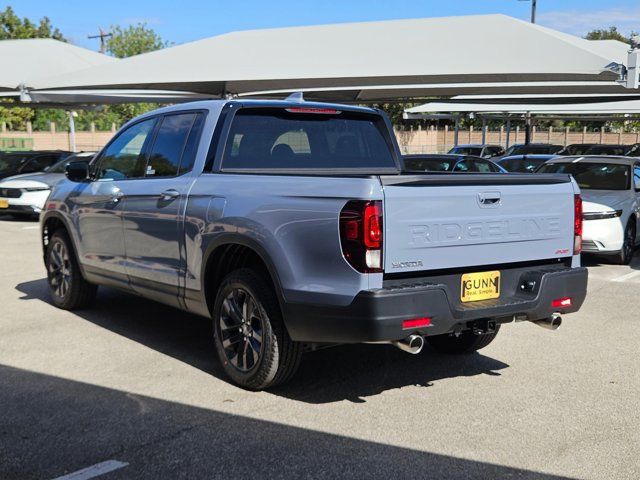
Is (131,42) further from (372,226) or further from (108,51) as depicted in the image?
(372,226)

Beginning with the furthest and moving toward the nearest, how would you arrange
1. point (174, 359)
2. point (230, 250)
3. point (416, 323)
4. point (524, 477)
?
point (174, 359)
point (230, 250)
point (416, 323)
point (524, 477)

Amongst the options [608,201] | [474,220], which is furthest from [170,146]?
[608,201]

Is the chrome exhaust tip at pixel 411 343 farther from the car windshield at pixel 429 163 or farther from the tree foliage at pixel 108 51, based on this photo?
the tree foliage at pixel 108 51

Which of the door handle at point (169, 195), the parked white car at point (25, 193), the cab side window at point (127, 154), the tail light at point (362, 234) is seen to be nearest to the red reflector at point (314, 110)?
the door handle at point (169, 195)

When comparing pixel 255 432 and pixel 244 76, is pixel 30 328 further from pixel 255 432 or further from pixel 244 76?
pixel 244 76

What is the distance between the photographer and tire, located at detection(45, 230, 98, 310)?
7.46m

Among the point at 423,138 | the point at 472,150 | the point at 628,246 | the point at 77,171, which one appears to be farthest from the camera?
the point at 423,138

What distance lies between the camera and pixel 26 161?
723 inches

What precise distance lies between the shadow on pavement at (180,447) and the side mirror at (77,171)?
2.58m

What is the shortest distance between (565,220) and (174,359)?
3029mm

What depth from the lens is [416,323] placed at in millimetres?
4430

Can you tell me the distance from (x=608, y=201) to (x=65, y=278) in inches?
297

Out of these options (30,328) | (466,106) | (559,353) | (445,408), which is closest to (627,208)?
(559,353)

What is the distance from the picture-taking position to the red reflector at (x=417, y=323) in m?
4.39
